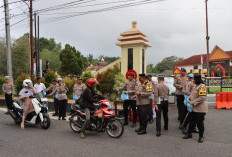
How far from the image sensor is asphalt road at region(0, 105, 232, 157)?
4367 millimetres

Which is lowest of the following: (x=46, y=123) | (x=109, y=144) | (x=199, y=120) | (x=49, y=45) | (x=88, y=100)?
(x=109, y=144)

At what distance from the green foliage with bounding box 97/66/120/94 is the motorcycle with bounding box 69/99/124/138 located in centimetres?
635

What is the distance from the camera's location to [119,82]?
11812mm

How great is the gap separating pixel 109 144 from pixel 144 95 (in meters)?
1.83

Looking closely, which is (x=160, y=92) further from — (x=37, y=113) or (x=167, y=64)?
(x=167, y=64)

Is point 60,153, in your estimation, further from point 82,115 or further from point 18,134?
point 18,134

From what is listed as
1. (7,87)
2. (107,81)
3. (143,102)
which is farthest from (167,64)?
(143,102)

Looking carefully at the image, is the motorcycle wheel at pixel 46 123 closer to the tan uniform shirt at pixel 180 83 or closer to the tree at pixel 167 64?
the tan uniform shirt at pixel 180 83

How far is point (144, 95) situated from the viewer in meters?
5.80

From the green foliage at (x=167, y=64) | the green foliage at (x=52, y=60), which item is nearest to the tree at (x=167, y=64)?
the green foliage at (x=167, y=64)

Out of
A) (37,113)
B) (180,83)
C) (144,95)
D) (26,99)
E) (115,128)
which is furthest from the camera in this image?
(180,83)

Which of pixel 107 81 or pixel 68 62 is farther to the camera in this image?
pixel 68 62

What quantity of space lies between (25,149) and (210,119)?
22.5ft

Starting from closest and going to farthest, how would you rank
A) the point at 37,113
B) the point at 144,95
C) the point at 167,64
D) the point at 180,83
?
the point at 144,95, the point at 37,113, the point at 180,83, the point at 167,64
